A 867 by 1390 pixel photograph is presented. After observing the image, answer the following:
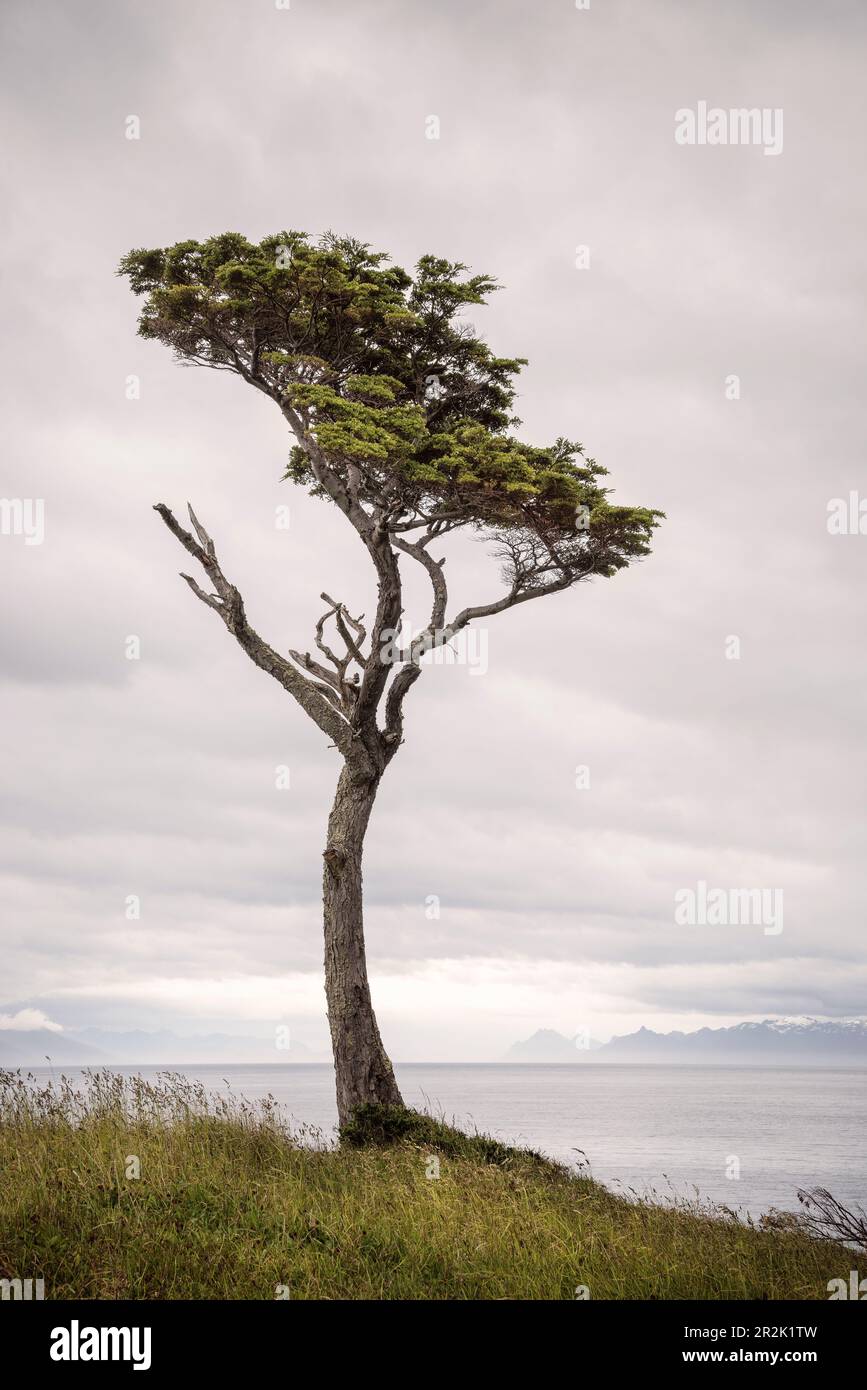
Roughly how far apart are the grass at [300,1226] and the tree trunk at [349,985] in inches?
84.4

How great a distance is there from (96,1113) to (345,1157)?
2.98 m

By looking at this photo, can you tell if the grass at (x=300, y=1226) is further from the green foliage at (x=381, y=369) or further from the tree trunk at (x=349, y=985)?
the green foliage at (x=381, y=369)

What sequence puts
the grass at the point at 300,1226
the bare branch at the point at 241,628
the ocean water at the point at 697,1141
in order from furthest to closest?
the ocean water at the point at 697,1141, the bare branch at the point at 241,628, the grass at the point at 300,1226

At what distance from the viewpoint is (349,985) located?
14812 millimetres

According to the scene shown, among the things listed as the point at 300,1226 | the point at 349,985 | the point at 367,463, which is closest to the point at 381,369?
the point at 367,463

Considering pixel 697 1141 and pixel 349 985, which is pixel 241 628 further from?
pixel 697 1141

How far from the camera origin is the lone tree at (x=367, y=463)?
50.1ft

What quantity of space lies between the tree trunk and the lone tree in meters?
0.03

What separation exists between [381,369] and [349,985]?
1009 cm

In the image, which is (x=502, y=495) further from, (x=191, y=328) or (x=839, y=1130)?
(x=839, y=1130)

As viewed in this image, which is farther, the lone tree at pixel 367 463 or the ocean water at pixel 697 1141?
the ocean water at pixel 697 1141

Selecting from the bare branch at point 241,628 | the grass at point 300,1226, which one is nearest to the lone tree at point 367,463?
the bare branch at point 241,628
